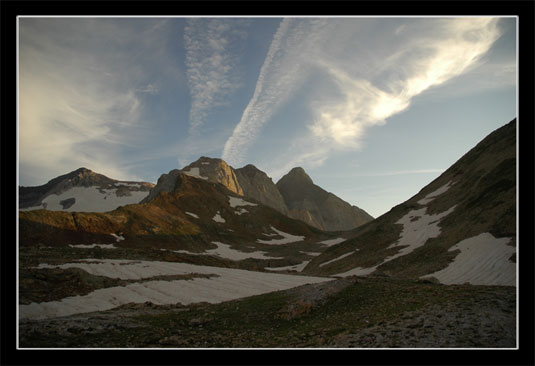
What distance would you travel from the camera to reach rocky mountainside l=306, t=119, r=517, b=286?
2789cm

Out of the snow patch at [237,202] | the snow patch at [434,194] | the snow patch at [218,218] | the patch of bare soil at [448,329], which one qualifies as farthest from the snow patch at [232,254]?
the patch of bare soil at [448,329]

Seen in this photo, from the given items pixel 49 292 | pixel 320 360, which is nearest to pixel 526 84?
pixel 320 360

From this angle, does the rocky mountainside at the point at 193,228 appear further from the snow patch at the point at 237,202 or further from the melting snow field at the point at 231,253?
the snow patch at the point at 237,202

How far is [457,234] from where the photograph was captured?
3762cm

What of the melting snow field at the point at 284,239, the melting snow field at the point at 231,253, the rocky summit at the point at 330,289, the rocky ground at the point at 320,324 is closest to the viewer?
the rocky ground at the point at 320,324

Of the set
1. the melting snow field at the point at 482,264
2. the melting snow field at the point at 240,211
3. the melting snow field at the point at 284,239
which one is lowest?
the melting snow field at the point at 284,239

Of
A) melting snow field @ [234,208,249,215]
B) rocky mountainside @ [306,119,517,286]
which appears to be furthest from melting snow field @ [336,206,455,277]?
melting snow field @ [234,208,249,215]

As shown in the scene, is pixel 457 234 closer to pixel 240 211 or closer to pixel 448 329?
pixel 448 329

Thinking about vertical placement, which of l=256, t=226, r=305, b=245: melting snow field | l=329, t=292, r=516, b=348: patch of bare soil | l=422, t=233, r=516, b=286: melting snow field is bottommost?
l=256, t=226, r=305, b=245: melting snow field

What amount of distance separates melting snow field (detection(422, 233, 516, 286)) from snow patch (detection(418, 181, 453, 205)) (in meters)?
30.6

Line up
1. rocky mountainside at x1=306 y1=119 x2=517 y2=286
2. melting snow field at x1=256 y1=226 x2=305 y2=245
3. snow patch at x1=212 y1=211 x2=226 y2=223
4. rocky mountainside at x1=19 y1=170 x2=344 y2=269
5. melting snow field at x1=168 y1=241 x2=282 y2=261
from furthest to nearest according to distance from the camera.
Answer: snow patch at x1=212 y1=211 x2=226 y2=223, melting snow field at x1=256 y1=226 x2=305 y2=245, melting snow field at x1=168 y1=241 x2=282 y2=261, rocky mountainside at x1=19 y1=170 x2=344 y2=269, rocky mountainside at x1=306 y1=119 x2=517 y2=286

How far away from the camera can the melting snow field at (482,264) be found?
24.0 m

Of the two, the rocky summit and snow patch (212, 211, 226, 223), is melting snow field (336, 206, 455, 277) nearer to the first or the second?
the rocky summit

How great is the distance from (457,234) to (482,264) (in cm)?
1156
